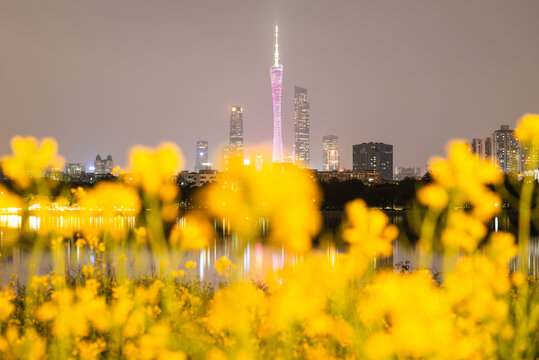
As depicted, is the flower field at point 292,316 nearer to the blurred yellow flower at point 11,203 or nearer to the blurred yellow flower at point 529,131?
the blurred yellow flower at point 529,131

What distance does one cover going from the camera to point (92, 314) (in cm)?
741

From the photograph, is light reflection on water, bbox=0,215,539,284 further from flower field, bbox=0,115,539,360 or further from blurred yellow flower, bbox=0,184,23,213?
blurred yellow flower, bbox=0,184,23,213

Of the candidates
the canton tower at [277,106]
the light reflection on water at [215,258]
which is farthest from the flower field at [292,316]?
the canton tower at [277,106]

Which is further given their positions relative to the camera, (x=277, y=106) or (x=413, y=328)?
(x=277, y=106)

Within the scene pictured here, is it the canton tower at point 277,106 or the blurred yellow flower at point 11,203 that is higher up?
the canton tower at point 277,106

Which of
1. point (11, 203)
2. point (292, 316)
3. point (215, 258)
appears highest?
point (292, 316)

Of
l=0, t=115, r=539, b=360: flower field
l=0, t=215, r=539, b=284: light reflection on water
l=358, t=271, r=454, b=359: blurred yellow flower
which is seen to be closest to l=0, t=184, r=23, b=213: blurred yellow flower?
l=0, t=215, r=539, b=284: light reflection on water

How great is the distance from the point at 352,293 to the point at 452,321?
211 cm

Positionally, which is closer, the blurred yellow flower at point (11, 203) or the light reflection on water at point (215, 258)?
the light reflection on water at point (215, 258)

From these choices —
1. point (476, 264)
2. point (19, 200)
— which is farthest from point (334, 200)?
point (476, 264)

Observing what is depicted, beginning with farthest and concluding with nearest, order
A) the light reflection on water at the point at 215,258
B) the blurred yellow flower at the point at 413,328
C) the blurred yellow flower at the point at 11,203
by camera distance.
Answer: the blurred yellow flower at the point at 11,203 → the light reflection on water at the point at 215,258 → the blurred yellow flower at the point at 413,328

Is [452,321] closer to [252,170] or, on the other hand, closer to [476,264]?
[476,264]

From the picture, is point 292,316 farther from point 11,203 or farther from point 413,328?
point 11,203

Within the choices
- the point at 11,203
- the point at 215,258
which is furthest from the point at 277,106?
the point at 215,258
